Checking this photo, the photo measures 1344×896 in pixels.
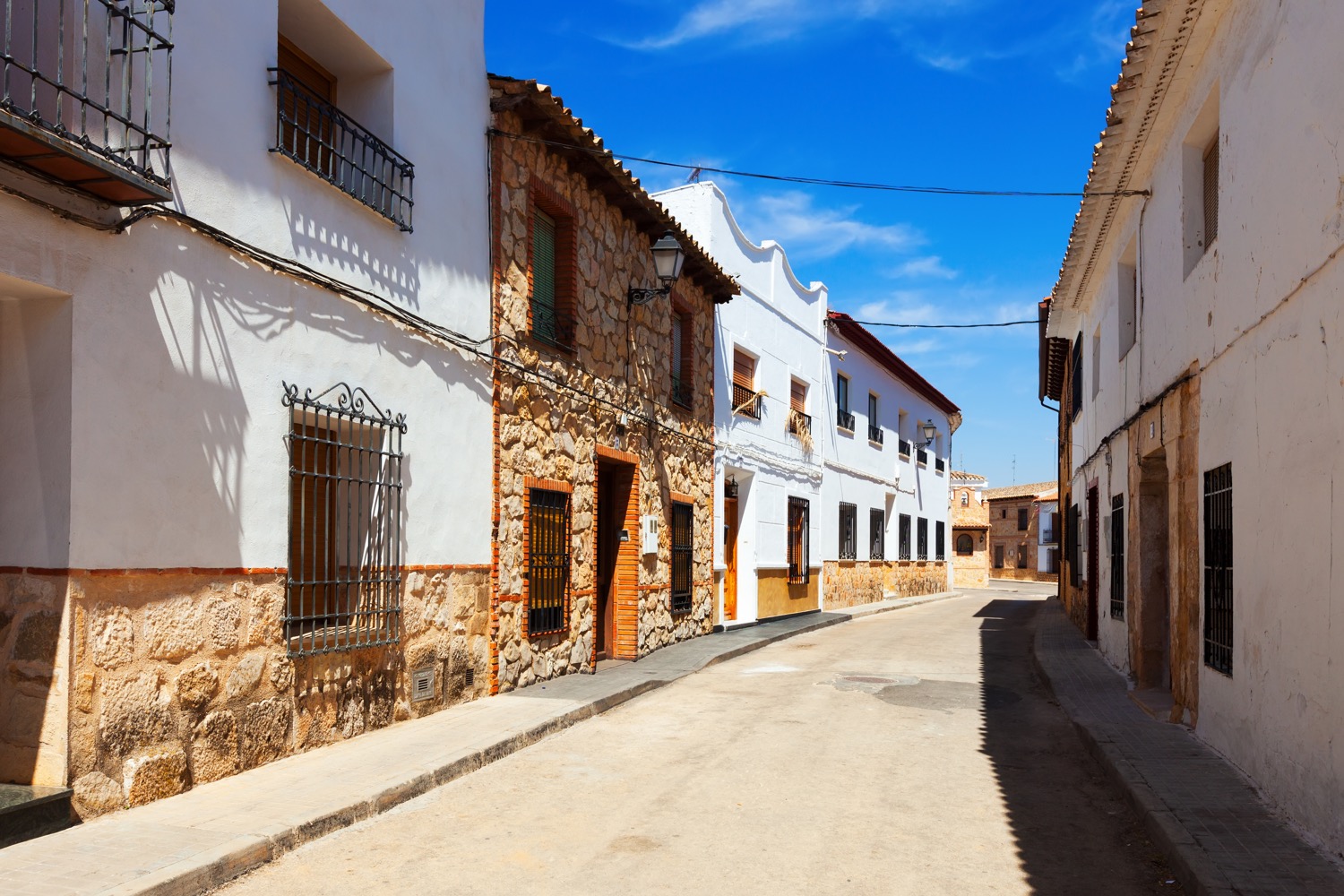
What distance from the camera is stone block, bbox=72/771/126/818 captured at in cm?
514

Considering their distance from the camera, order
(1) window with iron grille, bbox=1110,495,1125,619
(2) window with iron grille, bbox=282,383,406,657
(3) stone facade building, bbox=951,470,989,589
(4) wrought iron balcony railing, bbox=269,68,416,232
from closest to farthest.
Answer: (2) window with iron grille, bbox=282,383,406,657
(4) wrought iron balcony railing, bbox=269,68,416,232
(1) window with iron grille, bbox=1110,495,1125,619
(3) stone facade building, bbox=951,470,989,589

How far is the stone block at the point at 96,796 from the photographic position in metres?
5.14

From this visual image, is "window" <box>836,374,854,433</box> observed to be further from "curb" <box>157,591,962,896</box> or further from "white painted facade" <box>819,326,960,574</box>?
"curb" <box>157,591,962,896</box>

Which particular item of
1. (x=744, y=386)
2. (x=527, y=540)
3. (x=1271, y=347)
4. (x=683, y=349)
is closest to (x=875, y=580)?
(x=744, y=386)

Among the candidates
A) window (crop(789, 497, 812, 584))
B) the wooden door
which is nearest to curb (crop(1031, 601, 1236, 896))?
the wooden door

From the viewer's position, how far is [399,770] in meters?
6.40

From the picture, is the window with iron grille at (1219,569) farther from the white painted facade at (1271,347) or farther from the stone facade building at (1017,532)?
the stone facade building at (1017,532)

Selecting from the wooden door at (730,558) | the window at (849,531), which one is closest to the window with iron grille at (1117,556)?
the wooden door at (730,558)

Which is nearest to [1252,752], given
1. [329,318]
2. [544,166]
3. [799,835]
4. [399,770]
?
[799,835]

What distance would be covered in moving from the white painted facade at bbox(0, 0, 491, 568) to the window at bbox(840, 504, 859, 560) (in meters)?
15.3

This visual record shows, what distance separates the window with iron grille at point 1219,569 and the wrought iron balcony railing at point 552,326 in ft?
20.0

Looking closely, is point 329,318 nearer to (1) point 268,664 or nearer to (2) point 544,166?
(1) point 268,664

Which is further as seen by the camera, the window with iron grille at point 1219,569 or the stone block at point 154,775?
the window with iron grille at point 1219,569

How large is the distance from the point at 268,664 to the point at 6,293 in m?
2.68
